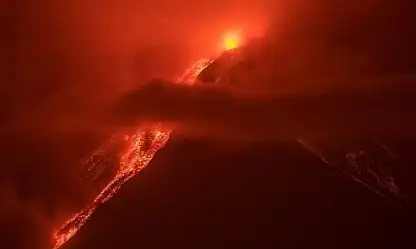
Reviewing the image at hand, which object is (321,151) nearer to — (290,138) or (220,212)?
(290,138)

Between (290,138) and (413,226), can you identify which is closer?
(413,226)

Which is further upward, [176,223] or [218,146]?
[218,146]

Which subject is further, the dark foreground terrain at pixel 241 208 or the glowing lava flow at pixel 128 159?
the glowing lava flow at pixel 128 159

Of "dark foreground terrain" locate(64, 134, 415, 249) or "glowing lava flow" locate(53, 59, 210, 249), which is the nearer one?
"dark foreground terrain" locate(64, 134, 415, 249)

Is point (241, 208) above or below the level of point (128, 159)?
below

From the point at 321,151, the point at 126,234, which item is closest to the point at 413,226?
the point at 321,151

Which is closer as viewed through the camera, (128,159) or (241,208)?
(241,208)

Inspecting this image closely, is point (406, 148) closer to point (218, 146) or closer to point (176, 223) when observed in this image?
point (218, 146)

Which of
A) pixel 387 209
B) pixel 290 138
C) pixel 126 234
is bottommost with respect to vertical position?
pixel 126 234
